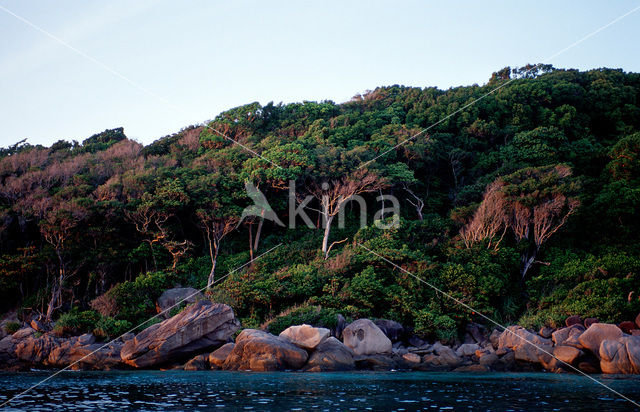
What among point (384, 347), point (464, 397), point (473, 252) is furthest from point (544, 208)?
point (464, 397)

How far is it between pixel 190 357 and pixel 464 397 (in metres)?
14.2

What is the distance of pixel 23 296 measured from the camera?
30656 mm

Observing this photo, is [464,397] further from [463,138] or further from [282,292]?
[463,138]

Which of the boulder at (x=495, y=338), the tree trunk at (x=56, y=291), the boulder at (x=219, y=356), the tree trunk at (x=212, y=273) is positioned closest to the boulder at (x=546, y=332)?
the boulder at (x=495, y=338)

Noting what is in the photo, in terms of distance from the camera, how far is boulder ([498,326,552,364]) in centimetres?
2295

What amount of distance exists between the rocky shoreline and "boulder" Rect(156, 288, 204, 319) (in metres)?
4.03

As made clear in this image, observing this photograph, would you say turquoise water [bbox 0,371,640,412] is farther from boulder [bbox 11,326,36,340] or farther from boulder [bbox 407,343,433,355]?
boulder [bbox 11,326,36,340]

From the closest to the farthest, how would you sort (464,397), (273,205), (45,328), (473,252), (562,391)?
(464,397), (562,391), (45,328), (473,252), (273,205)

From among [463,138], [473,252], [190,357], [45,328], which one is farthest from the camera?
[463,138]

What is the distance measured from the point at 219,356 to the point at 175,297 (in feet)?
26.6

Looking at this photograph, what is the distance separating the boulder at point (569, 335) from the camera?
893 inches

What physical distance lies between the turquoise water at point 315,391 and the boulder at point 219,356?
1.87 metres

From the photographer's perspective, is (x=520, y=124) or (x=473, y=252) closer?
(x=473, y=252)

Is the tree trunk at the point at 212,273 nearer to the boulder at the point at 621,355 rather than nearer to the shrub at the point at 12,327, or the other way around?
the shrub at the point at 12,327
